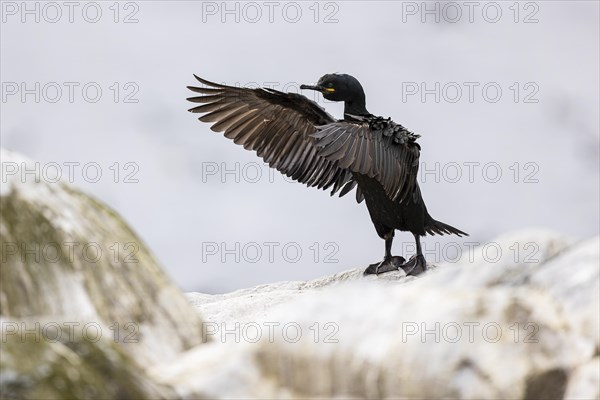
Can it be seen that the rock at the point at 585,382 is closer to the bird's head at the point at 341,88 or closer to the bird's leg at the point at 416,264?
the bird's leg at the point at 416,264

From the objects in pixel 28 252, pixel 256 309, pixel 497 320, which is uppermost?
pixel 28 252

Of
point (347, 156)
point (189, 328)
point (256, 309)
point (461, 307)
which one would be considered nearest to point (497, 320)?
point (461, 307)

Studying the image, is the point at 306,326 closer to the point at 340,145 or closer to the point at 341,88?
the point at 340,145

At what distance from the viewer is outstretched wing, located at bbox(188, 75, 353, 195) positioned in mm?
13602

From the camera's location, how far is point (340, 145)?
12.1 meters

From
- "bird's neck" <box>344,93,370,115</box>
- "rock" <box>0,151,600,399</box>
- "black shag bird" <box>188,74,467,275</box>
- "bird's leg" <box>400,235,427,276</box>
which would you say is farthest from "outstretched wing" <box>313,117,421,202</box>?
"rock" <box>0,151,600,399</box>

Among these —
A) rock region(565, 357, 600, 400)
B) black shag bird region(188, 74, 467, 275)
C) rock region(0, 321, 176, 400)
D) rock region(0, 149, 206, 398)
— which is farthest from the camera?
black shag bird region(188, 74, 467, 275)

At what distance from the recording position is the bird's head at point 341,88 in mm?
13242

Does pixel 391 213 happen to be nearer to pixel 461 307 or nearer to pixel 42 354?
pixel 461 307

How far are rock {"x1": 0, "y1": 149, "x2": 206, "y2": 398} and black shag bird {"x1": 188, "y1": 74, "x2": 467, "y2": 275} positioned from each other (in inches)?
197

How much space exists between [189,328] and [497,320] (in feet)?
5.52

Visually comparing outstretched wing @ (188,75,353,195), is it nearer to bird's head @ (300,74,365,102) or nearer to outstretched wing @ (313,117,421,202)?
bird's head @ (300,74,365,102)

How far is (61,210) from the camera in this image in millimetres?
7176

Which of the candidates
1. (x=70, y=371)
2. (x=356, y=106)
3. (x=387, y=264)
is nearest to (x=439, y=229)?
(x=387, y=264)
